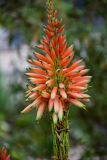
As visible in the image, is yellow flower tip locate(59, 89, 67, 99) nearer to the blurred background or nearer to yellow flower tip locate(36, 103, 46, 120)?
yellow flower tip locate(36, 103, 46, 120)

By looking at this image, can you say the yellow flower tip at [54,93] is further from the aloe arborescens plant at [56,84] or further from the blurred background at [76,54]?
the blurred background at [76,54]

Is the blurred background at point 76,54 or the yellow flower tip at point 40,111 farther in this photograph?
the blurred background at point 76,54

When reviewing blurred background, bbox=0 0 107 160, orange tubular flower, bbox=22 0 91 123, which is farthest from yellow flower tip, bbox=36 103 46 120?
blurred background, bbox=0 0 107 160

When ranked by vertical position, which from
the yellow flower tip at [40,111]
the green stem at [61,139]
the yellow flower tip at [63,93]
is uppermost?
the yellow flower tip at [63,93]

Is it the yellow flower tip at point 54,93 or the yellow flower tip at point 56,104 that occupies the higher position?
the yellow flower tip at point 54,93

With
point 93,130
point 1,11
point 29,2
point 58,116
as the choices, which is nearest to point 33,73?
point 58,116

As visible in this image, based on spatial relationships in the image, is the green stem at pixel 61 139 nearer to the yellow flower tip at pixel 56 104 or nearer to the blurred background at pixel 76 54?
the yellow flower tip at pixel 56 104

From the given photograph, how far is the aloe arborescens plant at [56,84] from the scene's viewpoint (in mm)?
1495

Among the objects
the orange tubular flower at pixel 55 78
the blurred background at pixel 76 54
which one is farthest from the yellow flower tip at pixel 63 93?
the blurred background at pixel 76 54

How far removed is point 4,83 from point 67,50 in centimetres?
807

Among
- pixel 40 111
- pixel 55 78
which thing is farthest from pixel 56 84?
pixel 40 111

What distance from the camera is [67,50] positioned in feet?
5.17

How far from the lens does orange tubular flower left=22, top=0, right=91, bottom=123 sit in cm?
149

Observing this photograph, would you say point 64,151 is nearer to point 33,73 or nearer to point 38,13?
point 33,73
